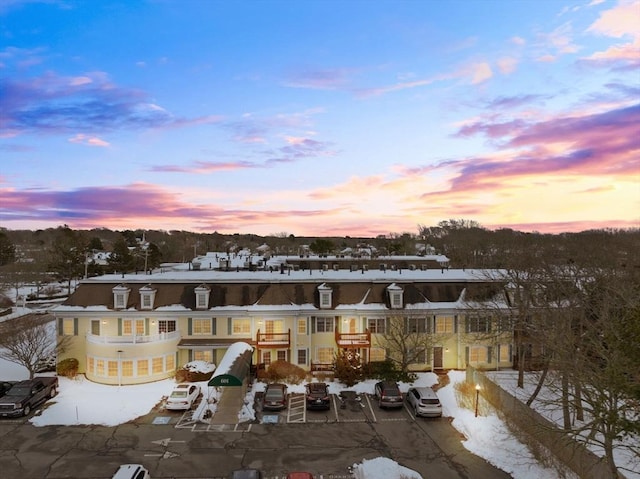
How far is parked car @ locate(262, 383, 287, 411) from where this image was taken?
94.5 ft

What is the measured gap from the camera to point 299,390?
33000mm

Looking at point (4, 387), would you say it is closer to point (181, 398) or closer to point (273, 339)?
point (181, 398)

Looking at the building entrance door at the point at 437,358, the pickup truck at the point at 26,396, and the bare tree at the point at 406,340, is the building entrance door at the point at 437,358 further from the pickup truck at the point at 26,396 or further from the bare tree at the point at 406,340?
the pickup truck at the point at 26,396

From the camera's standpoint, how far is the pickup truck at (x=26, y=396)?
90.3ft

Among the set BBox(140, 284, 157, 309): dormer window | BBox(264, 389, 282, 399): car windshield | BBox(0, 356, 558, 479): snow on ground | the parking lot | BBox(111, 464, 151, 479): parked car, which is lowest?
the parking lot

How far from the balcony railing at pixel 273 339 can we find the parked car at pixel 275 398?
5785 millimetres

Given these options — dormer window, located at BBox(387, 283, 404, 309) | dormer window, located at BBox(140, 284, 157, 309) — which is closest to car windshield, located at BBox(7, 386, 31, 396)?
dormer window, located at BBox(140, 284, 157, 309)

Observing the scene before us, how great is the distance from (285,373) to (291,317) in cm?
480

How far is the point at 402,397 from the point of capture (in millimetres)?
31000

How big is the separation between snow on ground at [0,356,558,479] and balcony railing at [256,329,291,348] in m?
3.39

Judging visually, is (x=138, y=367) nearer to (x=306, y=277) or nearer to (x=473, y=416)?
(x=306, y=277)

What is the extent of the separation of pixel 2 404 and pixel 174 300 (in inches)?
540

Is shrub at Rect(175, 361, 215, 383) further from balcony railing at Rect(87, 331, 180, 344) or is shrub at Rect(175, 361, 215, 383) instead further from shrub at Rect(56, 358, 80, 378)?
shrub at Rect(56, 358, 80, 378)

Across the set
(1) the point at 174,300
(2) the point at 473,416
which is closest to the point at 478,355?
(2) the point at 473,416
